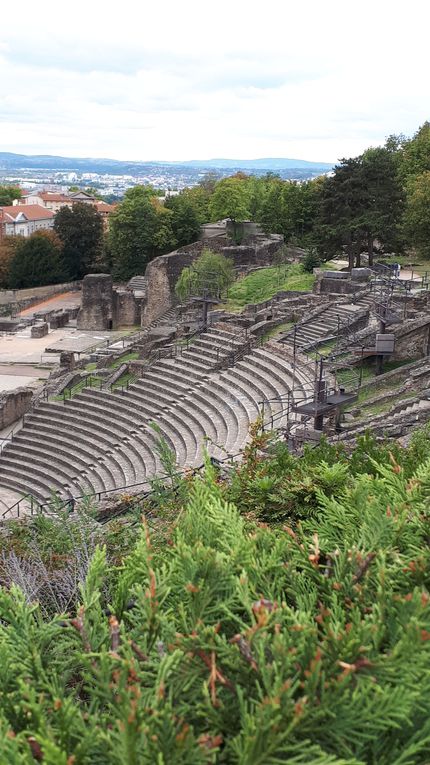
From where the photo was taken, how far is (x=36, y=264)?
61406 mm

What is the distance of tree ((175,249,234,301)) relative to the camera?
38469mm

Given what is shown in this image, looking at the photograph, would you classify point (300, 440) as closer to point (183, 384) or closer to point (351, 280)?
point (183, 384)

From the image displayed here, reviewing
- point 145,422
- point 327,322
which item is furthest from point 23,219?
point 145,422

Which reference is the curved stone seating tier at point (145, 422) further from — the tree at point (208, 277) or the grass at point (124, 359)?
the tree at point (208, 277)

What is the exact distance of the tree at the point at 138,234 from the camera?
177 feet

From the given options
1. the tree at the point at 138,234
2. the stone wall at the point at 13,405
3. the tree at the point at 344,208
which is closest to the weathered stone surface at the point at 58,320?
the tree at the point at 138,234

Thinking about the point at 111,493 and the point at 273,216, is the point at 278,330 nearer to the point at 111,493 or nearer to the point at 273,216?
the point at 111,493

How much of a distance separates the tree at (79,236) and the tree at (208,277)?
1020 inches

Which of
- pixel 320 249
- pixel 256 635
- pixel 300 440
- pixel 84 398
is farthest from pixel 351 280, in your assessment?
pixel 256 635

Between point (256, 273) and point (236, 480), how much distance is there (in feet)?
113

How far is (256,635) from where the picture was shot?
3.81 meters

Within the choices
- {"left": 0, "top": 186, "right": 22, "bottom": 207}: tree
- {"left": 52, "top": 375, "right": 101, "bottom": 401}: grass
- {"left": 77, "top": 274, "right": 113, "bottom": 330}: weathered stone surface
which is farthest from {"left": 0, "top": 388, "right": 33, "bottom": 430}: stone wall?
{"left": 0, "top": 186, "right": 22, "bottom": 207}: tree

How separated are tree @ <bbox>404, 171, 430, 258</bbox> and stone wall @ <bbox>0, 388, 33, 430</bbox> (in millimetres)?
18851

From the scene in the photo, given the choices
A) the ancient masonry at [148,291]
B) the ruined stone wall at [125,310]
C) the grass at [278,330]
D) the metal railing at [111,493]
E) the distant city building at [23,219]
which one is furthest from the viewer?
the distant city building at [23,219]
